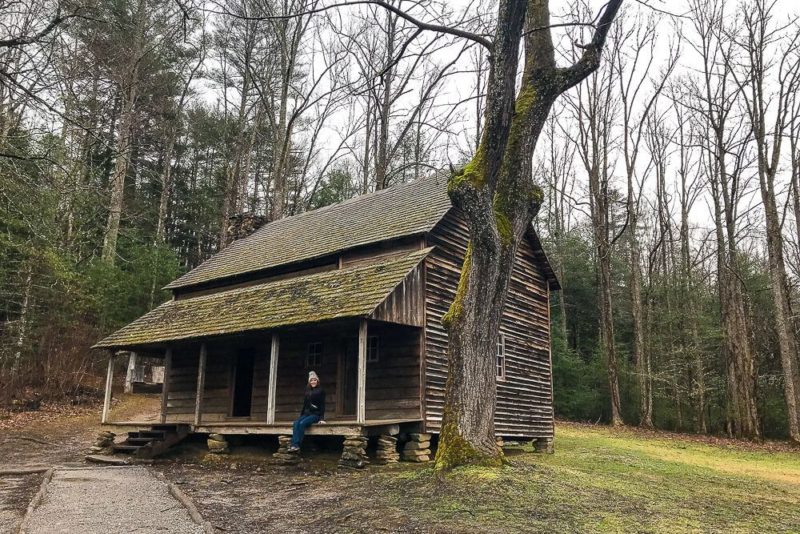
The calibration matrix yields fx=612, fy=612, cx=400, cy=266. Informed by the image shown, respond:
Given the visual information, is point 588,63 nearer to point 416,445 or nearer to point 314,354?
point 416,445

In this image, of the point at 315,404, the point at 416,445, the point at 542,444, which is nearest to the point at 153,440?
the point at 315,404

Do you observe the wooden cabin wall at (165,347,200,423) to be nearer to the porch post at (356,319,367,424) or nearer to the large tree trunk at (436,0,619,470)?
the porch post at (356,319,367,424)

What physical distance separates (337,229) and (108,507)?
36.0ft

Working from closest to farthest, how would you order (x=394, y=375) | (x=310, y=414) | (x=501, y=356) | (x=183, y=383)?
(x=310, y=414), (x=394, y=375), (x=501, y=356), (x=183, y=383)

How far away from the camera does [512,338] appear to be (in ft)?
56.0

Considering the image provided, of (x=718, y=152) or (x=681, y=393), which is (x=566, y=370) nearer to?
(x=681, y=393)

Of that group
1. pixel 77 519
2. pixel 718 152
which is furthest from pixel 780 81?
pixel 77 519

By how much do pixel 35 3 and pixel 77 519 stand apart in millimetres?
6286

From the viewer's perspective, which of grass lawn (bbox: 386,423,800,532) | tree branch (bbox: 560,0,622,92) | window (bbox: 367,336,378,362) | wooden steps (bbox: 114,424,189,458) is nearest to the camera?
grass lawn (bbox: 386,423,800,532)

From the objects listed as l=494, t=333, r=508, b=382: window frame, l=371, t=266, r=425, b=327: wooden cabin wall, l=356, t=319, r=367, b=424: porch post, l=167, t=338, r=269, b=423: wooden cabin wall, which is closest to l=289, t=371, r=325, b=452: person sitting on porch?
l=356, t=319, r=367, b=424: porch post

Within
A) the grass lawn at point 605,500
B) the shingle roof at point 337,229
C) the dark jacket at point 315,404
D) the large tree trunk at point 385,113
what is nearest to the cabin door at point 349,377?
the dark jacket at point 315,404

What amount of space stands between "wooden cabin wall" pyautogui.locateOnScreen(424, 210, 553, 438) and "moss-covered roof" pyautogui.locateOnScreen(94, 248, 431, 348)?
3.82 ft

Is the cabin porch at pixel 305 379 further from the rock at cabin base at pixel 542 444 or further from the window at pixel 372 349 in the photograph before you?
the rock at cabin base at pixel 542 444

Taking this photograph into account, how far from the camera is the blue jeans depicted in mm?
12477
